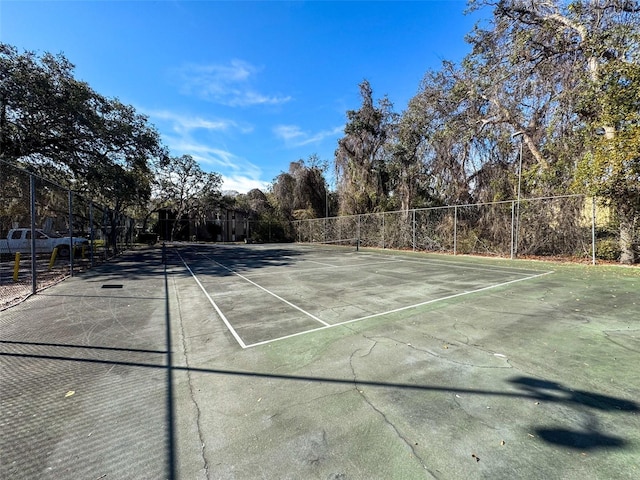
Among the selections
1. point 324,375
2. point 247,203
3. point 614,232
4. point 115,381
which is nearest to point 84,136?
point 115,381

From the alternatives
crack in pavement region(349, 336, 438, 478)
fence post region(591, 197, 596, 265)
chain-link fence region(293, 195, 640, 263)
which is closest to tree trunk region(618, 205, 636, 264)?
chain-link fence region(293, 195, 640, 263)

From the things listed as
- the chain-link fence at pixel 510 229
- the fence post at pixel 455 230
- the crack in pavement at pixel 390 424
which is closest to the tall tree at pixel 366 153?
the chain-link fence at pixel 510 229

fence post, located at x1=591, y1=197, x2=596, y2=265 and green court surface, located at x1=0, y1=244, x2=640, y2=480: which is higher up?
fence post, located at x1=591, y1=197, x2=596, y2=265

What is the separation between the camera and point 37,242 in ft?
47.2

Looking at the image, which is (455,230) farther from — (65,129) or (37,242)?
(37,242)

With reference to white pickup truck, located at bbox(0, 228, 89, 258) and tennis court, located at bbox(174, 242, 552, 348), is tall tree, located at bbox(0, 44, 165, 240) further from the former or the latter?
tennis court, located at bbox(174, 242, 552, 348)

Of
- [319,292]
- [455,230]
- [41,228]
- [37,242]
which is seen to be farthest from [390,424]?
[41,228]

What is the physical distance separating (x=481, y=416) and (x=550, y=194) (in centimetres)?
1333

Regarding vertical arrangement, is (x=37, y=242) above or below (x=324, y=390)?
above

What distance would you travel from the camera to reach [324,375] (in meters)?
2.93

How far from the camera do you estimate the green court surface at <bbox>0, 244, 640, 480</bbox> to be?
1854 mm

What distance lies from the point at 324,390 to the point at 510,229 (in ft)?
45.0

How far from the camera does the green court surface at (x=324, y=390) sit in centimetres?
185

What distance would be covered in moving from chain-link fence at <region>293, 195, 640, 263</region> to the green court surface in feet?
22.1
